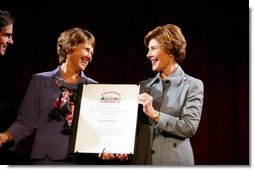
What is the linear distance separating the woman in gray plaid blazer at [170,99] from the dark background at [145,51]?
41 mm

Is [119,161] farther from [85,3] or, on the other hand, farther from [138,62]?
[85,3]

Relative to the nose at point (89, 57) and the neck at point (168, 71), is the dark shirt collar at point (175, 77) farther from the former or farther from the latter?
the nose at point (89, 57)

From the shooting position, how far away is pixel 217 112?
226cm

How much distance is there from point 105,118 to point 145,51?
45cm

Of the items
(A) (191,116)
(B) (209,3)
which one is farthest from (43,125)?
(B) (209,3)

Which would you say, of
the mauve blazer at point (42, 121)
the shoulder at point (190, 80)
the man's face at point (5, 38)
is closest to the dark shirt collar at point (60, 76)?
the mauve blazer at point (42, 121)

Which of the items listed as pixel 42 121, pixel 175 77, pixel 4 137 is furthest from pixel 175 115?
pixel 4 137

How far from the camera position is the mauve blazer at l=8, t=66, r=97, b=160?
7.27 feet

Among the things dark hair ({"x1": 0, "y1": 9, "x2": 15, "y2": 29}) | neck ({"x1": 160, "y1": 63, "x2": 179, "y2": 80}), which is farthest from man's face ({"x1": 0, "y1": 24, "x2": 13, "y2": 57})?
neck ({"x1": 160, "y1": 63, "x2": 179, "y2": 80})

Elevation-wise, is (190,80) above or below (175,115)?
above

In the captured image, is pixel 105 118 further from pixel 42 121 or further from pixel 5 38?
pixel 5 38

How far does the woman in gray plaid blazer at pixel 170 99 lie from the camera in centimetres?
218

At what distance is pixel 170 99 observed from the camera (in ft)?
7.32

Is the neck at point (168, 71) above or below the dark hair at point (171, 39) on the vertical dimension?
below
